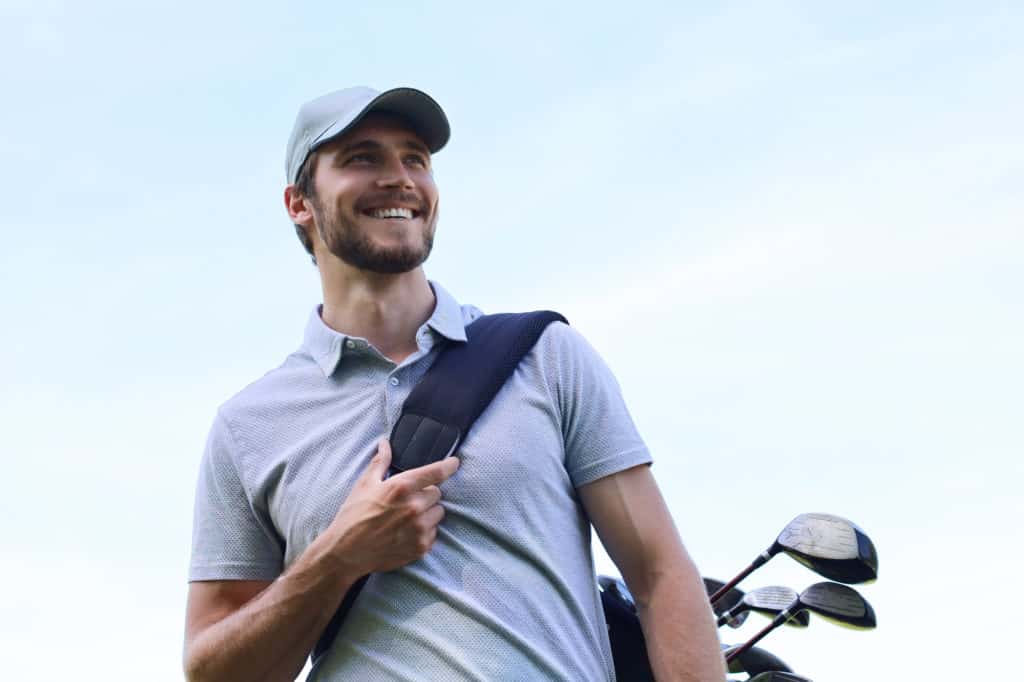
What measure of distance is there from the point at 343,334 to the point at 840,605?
12.1ft

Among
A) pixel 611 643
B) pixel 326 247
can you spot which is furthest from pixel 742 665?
pixel 326 247

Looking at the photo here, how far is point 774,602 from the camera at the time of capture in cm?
737

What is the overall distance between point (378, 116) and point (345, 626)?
171 centimetres

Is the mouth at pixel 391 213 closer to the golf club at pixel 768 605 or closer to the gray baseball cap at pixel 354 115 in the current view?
the gray baseball cap at pixel 354 115

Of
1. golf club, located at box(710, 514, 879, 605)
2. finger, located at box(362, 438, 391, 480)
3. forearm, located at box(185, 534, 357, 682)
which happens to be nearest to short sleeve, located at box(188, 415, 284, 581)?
forearm, located at box(185, 534, 357, 682)

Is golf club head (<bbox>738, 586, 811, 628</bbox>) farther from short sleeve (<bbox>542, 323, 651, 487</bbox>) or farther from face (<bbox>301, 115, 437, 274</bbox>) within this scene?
face (<bbox>301, 115, 437, 274</bbox>)

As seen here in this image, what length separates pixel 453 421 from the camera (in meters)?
4.12

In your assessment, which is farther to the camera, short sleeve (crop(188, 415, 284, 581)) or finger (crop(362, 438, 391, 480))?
short sleeve (crop(188, 415, 284, 581))

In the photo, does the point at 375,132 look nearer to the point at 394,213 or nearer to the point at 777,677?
the point at 394,213

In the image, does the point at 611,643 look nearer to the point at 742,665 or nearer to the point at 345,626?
the point at 345,626

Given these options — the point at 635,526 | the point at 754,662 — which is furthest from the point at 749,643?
the point at 635,526

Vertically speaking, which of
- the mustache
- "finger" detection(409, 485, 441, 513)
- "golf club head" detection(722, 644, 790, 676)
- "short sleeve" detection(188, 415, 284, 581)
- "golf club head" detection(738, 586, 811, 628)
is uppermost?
the mustache

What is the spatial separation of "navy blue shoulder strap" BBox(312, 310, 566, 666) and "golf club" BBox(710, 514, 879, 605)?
3.04 m

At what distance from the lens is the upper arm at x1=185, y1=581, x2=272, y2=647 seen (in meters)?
4.31
